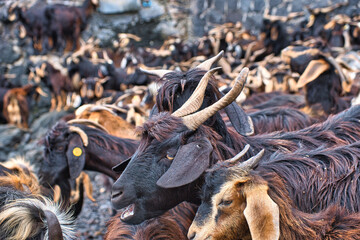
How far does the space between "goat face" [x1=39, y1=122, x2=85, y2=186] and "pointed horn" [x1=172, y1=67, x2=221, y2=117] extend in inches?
76.8

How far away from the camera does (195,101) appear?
2969 mm

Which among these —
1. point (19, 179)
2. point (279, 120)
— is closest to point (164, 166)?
point (19, 179)

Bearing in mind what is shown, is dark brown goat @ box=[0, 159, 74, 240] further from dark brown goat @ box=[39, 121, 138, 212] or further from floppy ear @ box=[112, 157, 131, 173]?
dark brown goat @ box=[39, 121, 138, 212]

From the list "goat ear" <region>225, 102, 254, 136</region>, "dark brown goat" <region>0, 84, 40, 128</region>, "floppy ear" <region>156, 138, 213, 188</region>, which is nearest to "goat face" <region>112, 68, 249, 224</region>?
"floppy ear" <region>156, 138, 213, 188</region>

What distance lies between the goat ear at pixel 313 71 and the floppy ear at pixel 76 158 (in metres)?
2.78

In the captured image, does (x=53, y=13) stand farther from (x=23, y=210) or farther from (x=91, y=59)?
(x=23, y=210)

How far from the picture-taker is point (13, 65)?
16.3m

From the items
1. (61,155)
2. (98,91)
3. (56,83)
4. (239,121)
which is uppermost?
(239,121)

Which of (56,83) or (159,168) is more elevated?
(159,168)

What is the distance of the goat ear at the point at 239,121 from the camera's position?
327 cm

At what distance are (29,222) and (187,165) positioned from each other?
97 cm

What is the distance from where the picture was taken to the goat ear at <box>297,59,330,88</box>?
5090mm

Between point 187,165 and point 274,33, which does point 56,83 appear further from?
point 187,165

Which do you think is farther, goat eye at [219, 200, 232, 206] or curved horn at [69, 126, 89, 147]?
curved horn at [69, 126, 89, 147]
